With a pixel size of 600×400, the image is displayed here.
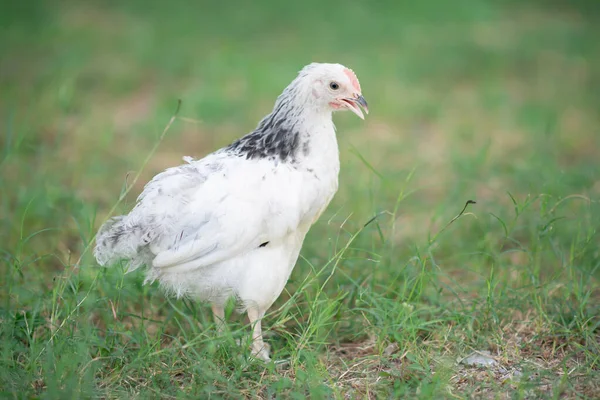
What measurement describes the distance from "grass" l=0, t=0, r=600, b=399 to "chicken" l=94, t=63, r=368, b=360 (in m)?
0.16

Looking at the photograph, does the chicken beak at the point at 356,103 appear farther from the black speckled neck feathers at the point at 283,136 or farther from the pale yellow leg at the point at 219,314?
the pale yellow leg at the point at 219,314

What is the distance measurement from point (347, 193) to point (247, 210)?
1847 mm

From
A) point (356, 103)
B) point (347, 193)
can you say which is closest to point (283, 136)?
point (356, 103)

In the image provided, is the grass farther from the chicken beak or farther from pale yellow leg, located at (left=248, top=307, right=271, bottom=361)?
the chicken beak

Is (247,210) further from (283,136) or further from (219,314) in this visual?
(219,314)

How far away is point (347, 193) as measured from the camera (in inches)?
186

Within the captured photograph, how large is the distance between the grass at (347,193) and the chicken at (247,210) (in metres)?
0.16

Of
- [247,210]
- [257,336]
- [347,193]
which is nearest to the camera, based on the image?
[247,210]

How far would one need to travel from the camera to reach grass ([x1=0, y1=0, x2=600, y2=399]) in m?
2.93

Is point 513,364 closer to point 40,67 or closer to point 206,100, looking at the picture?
point 206,100

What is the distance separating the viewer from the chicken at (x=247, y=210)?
2.96 m

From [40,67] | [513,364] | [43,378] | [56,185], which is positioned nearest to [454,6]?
[40,67]

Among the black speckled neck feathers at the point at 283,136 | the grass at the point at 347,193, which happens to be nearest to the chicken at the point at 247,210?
the black speckled neck feathers at the point at 283,136

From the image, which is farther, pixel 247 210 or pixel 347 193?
pixel 347 193
